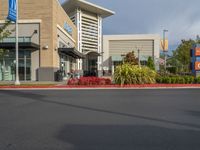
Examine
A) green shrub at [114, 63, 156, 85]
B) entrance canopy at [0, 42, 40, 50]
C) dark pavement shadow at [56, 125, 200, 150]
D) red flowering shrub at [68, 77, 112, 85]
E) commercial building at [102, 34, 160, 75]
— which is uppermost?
commercial building at [102, 34, 160, 75]

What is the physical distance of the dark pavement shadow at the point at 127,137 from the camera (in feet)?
18.5

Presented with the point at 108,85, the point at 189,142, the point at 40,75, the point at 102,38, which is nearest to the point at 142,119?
the point at 189,142

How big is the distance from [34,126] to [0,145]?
1824mm

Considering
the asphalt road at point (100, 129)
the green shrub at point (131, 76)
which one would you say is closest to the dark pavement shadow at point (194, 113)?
the asphalt road at point (100, 129)

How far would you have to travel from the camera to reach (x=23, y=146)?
5691 mm

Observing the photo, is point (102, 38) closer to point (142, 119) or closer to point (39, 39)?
point (39, 39)

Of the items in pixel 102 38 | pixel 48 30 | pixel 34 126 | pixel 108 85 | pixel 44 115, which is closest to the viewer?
pixel 34 126

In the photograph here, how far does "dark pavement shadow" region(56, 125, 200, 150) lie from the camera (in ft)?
18.5

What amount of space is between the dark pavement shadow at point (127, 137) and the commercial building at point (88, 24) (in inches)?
2687

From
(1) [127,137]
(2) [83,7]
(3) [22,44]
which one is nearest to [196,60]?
(3) [22,44]

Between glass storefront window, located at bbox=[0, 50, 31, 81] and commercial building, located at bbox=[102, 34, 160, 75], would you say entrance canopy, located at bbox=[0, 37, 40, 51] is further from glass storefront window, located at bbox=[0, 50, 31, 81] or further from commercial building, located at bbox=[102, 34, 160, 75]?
commercial building, located at bbox=[102, 34, 160, 75]

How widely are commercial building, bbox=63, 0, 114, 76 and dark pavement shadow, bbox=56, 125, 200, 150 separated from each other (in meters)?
68.3

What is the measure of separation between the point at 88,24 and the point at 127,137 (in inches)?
3282

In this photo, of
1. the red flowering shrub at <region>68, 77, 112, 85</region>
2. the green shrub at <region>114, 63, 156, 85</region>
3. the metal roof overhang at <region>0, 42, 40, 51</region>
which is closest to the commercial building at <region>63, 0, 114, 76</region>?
the metal roof overhang at <region>0, 42, 40, 51</region>
